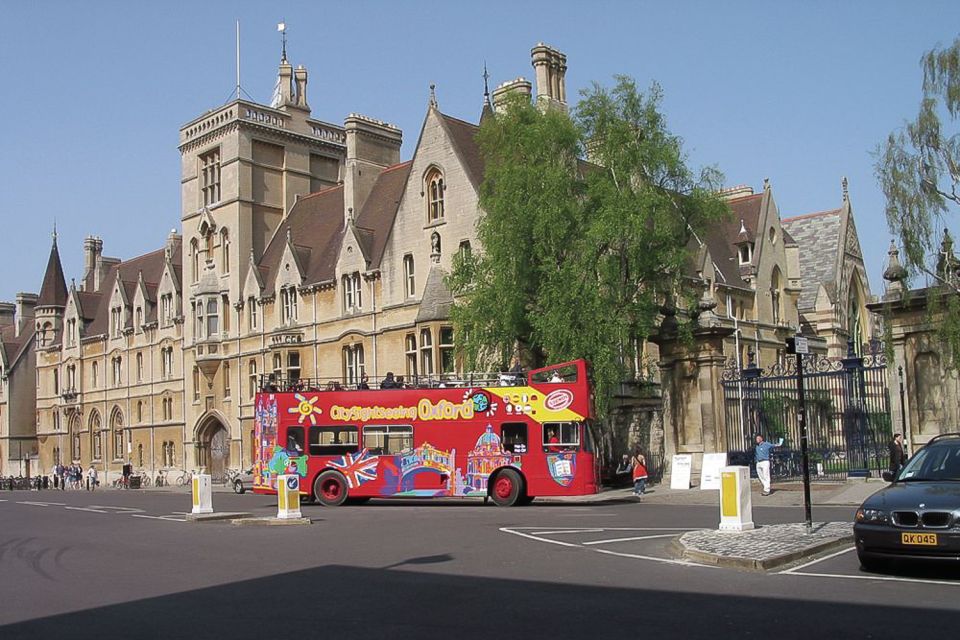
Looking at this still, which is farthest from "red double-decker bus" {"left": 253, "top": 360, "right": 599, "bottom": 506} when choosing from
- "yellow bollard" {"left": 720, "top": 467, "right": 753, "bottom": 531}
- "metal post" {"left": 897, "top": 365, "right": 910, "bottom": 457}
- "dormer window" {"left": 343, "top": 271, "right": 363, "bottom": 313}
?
"dormer window" {"left": 343, "top": 271, "right": 363, "bottom": 313}

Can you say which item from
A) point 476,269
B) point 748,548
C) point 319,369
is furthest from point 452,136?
point 748,548

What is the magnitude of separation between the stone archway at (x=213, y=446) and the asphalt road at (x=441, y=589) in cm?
4061

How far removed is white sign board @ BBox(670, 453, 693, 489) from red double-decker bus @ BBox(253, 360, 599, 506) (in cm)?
303

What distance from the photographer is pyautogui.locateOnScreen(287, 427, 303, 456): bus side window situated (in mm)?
30391

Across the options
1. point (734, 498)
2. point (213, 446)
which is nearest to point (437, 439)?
point (734, 498)

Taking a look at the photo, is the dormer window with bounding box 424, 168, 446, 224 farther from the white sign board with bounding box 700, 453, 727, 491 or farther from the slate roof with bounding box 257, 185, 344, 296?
the white sign board with bounding box 700, 453, 727, 491

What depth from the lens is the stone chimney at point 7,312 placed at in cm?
10200

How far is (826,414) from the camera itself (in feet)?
108

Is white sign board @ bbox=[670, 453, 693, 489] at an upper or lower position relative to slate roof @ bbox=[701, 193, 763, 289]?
lower

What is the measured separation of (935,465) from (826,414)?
67.7 ft

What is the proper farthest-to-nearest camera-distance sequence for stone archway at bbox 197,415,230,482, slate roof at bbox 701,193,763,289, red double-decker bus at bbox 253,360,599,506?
1. stone archway at bbox 197,415,230,482
2. slate roof at bbox 701,193,763,289
3. red double-decker bus at bbox 253,360,599,506

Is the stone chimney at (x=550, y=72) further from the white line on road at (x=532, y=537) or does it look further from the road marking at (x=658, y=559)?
the road marking at (x=658, y=559)

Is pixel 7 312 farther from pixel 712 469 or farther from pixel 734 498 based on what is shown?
pixel 734 498

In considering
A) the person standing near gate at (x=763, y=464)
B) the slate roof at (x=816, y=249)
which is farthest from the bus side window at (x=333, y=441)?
the slate roof at (x=816, y=249)
